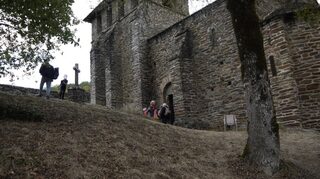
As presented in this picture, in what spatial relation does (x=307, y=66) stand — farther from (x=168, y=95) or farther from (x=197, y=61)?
(x=168, y=95)

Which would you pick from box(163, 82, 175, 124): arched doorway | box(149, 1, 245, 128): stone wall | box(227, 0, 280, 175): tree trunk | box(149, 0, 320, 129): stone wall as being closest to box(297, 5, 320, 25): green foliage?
box(227, 0, 280, 175): tree trunk

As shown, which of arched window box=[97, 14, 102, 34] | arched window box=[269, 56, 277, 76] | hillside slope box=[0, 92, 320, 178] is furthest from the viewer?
arched window box=[97, 14, 102, 34]

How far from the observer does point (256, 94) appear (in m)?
9.45

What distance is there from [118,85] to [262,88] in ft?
60.6

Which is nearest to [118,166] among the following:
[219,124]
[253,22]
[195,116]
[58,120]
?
[58,120]

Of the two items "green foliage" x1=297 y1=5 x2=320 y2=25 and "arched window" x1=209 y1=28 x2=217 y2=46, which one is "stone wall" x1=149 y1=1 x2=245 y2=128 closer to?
"arched window" x1=209 y1=28 x2=217 y2=46

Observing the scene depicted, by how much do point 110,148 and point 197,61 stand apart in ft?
43.2

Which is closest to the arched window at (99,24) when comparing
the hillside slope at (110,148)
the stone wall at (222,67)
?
the stone wall at (222,67)

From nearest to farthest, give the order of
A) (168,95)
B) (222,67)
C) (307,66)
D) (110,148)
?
A: (110,148) → (307,66) → (222,67) → (168,95)

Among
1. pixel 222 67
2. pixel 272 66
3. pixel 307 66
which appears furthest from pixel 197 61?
pixel 307 66

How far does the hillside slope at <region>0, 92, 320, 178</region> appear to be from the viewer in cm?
749

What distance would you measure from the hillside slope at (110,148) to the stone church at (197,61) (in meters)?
2.97

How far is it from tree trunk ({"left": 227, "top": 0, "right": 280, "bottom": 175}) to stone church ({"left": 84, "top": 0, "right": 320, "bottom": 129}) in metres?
3.09

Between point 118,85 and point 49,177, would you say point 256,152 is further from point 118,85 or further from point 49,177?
point 118,85
